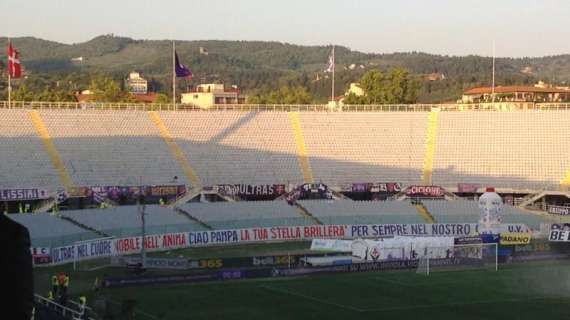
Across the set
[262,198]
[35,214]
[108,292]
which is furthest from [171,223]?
[108,292]

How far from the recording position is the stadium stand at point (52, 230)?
4322 cm

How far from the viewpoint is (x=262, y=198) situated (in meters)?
63.8

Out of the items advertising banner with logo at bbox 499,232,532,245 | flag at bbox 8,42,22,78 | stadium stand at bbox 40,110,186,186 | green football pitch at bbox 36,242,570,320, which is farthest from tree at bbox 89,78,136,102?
green football pitch at bbox 36,242,570,320

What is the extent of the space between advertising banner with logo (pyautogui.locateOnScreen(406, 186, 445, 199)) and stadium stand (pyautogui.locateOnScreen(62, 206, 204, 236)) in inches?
716

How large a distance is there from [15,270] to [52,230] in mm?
47269

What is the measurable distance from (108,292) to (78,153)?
28.3 metres

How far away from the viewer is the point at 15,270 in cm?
195

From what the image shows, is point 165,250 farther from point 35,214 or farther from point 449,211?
point 449,211

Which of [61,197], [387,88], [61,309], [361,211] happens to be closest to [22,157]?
[61,197]

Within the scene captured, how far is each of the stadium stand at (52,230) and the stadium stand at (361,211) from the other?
54.9ft

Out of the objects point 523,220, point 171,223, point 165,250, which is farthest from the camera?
point 523,220

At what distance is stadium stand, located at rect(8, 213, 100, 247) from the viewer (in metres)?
43.2

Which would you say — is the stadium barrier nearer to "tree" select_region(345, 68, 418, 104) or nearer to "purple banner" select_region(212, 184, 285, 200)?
"purple banner" select_region(212, 184, 285, 200)

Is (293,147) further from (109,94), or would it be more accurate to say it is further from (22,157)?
(109,94)
